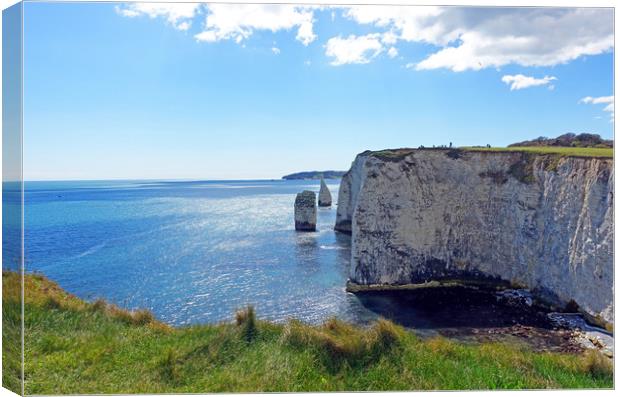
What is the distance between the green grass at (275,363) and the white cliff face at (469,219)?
1157 centimetres

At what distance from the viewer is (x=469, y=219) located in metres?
22.9

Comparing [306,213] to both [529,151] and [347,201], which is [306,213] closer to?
[347,201]

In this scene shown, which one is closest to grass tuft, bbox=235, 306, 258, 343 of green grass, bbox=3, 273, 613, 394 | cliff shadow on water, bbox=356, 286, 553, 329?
green grass, bbox=3, 273, 613, 394

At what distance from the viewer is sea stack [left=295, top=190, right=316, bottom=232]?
4691 cm

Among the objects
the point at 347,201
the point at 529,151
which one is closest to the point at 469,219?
the point at 529,151

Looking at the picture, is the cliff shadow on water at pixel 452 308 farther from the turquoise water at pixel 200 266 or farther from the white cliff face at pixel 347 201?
the white cliff face at pixel 347 201

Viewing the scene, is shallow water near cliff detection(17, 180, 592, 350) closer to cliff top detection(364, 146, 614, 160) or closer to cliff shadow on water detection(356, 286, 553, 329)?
cliff shadow on water detection(356, 286, 553, 329)

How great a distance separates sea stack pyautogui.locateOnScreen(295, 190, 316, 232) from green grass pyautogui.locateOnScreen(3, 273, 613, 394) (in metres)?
39.2

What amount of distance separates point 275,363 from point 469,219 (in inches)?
750

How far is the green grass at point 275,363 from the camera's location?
6531 mm

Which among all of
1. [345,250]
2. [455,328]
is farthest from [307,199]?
[455,328]

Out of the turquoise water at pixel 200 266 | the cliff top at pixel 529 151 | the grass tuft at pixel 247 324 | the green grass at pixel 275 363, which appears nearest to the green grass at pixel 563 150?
the cliff top at pixel 529 151

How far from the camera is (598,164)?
49.0 feet

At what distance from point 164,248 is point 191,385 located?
30305 millimetres
